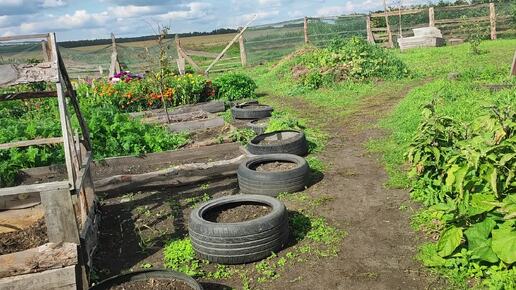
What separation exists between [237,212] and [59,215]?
6.14ft

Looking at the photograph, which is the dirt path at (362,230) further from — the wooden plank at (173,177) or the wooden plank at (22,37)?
the wooden plank at (22,37)

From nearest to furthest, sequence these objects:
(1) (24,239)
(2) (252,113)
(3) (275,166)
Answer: (1) (24,239), (3) (275,166), (2) (252,113)

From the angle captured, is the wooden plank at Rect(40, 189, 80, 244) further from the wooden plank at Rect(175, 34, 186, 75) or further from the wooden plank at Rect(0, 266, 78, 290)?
the wooden plank at Rect(175, 34, 186, 75)

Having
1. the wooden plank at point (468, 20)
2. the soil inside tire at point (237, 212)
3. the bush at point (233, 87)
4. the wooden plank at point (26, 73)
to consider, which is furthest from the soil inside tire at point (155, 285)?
the wooden plank at point (468, 20)

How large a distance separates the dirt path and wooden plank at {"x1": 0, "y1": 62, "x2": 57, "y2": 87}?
2645mm

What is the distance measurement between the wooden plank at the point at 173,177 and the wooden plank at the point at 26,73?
8.44 ft

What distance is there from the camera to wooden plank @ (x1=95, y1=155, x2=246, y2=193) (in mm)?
6227

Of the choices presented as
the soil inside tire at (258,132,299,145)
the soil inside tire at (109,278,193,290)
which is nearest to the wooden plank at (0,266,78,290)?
the soil inside tire at (109,278,193,290)

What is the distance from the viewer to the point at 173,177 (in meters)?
6.42

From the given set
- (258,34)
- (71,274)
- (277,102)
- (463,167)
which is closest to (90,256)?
(71,274)

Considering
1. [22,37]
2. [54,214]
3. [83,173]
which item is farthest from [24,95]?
[54,214]

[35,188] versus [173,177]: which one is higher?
[35,188]

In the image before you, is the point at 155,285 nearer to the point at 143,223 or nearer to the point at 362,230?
the point at 143,223

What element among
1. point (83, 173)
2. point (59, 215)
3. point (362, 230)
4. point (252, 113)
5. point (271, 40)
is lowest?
point (362, 230)
